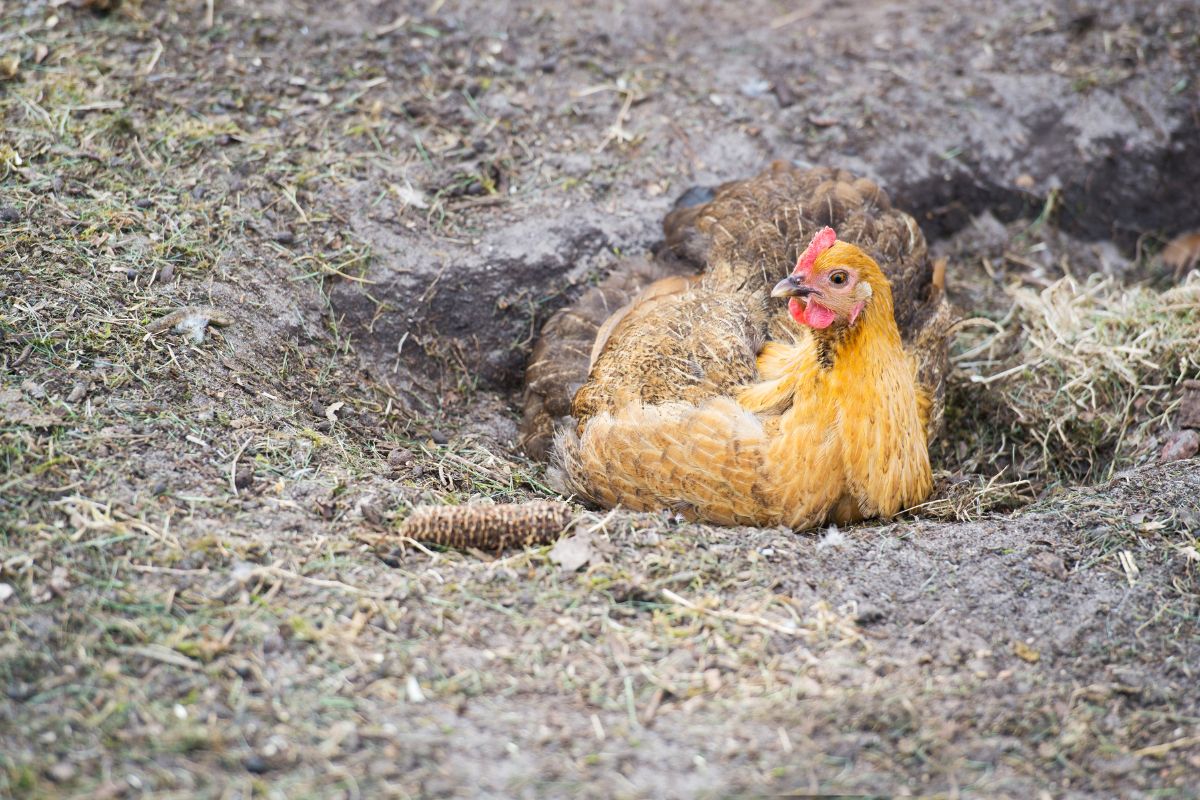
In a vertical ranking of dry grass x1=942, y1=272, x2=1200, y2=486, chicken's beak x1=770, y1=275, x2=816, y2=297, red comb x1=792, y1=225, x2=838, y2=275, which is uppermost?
red comb x1=792, y1=225, x2=838, y2=275

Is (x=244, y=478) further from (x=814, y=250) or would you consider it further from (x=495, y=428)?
(x=814, y=250)

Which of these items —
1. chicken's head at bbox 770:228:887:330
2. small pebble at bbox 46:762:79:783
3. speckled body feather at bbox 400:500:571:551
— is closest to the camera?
small pebble at bbox 46:762:79:783

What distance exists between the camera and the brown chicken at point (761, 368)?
4.05m

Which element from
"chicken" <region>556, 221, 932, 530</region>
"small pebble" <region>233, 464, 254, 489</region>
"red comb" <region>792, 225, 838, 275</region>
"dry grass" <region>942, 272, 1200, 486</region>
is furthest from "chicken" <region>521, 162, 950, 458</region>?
"small pebble" <region>233, 464, 254, 489</region>

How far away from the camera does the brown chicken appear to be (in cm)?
405

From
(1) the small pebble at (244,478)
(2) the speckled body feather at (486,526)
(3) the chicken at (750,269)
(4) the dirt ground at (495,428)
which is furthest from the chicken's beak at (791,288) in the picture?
(1) the small pebble at (244,478)

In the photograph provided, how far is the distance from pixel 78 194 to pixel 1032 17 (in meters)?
5.55

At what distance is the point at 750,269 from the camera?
4.94 m

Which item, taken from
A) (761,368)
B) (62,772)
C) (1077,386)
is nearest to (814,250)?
(761,368)

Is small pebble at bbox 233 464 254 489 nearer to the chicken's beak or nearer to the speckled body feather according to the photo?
the speckled body feather

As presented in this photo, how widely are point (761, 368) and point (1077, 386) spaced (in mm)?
1766

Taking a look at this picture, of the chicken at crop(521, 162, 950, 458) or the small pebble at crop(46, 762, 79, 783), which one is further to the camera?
the chicken at crop(521, 162, 950, 458)

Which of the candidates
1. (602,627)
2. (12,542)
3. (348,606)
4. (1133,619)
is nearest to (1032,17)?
(1133,619)

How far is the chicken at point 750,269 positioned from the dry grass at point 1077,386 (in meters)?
0.42
